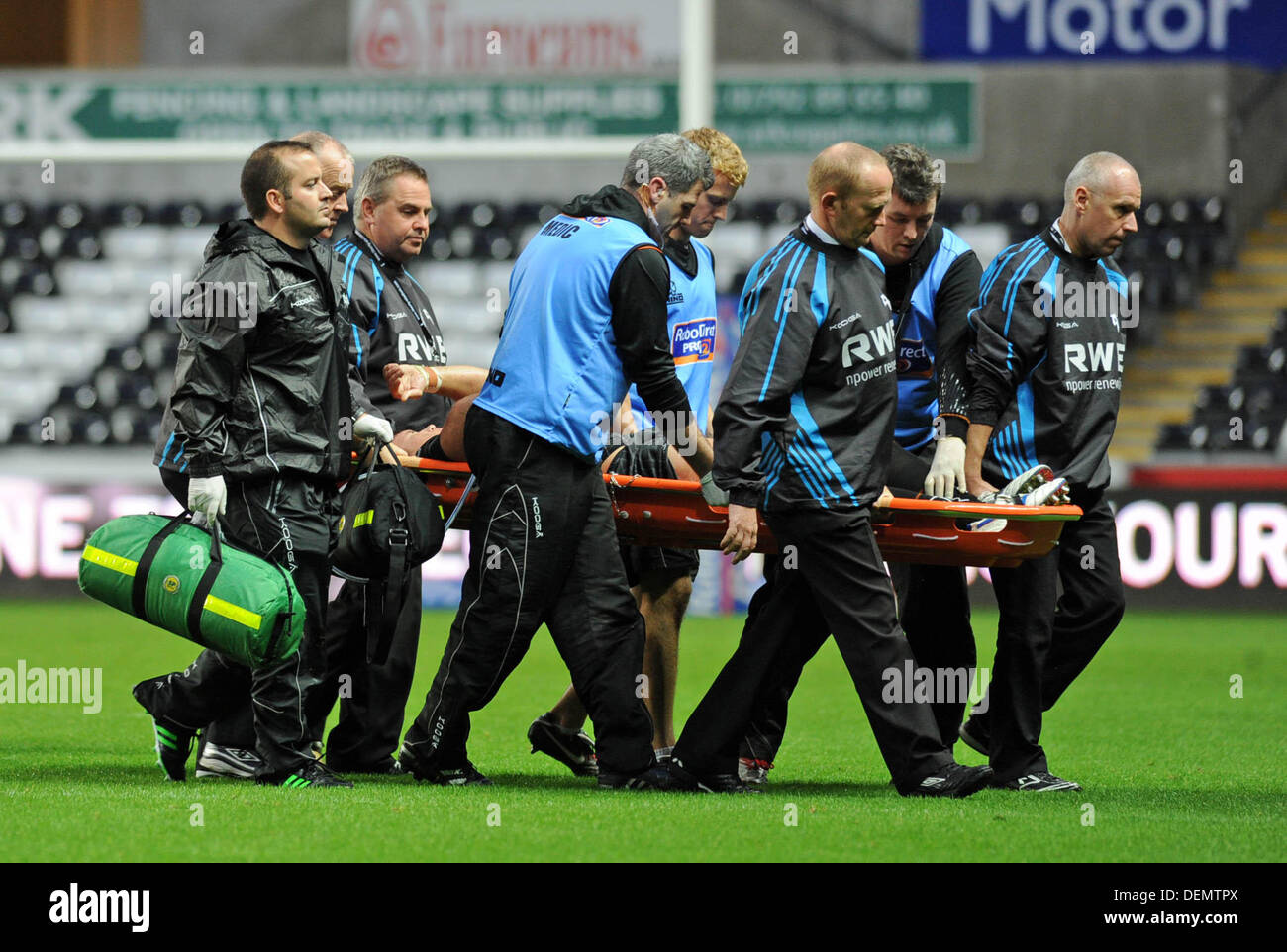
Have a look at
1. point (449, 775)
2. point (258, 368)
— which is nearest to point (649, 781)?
point (449, 775)

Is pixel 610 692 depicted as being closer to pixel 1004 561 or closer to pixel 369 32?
pixel 1004 561

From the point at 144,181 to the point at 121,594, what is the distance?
52.9 feet

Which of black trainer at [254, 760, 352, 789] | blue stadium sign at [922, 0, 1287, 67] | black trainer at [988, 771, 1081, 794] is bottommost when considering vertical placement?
black trainer at [988, 771, 1081, 794]

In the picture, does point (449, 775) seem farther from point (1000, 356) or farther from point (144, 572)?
point (1000, 356)

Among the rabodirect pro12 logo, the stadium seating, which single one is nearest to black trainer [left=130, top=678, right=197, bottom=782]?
the rabodirect pro12 logo

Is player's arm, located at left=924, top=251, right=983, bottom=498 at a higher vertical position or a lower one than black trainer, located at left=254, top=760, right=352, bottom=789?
higher

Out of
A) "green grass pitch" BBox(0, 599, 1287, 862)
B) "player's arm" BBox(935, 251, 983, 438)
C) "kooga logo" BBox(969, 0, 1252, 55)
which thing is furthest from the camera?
"kooga logo" BBox(969, 0, 1252, 55)

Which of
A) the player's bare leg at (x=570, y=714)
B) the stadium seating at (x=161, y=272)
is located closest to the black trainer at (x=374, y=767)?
the player's bare leg at (x=570, y=714)

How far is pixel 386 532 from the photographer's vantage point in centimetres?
566

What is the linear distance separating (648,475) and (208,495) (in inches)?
65.8

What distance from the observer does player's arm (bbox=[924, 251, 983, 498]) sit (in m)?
5.98

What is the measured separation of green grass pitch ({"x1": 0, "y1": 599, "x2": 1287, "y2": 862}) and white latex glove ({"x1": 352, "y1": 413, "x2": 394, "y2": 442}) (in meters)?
1.10

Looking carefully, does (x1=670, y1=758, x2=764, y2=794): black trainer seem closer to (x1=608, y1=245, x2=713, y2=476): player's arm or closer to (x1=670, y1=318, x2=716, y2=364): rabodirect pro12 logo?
(x1=608, y1=245, x2=713, y2=476): player's arm

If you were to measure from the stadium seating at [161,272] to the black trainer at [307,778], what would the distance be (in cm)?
1117
